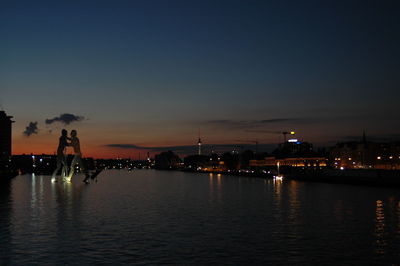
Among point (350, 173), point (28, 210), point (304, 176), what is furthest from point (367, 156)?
point (28, 210)

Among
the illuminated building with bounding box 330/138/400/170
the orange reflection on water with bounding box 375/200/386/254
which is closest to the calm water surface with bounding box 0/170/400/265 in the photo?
the orange reflection on water with bounding box 375/200/386/254

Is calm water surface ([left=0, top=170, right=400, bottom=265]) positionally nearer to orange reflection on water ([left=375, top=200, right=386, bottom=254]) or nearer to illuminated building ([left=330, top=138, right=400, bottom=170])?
orange reflection on water ([left=375, top=200, right=386, bottom=254])

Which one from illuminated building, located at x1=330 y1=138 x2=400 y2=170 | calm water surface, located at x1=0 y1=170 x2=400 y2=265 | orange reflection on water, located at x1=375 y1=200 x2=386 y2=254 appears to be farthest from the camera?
illuminated building, located at x1=330 y1=138 x2=400 y2=170

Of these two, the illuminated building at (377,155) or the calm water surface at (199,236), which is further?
the illuminated building at (377,155)

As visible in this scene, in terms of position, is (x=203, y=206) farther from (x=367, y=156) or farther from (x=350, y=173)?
(x=367, y=156)

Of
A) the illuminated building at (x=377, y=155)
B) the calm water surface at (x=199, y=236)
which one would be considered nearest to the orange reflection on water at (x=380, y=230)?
the calm water surface at (x=199, y=236)

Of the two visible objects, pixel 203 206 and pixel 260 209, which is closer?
pixel 260 209

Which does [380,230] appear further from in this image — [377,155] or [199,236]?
[377,155]

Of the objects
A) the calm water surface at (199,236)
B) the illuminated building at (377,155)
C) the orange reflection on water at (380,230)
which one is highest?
the illuminated building at (377,155)

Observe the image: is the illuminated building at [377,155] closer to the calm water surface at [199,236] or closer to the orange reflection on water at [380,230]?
the orange reflection on water at [380,230]

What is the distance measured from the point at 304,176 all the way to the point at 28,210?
3681 inches

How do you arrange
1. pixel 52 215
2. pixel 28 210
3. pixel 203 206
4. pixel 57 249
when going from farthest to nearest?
pixel 203 206, pixel 28 210, pixel 52 215, pixel 57 249

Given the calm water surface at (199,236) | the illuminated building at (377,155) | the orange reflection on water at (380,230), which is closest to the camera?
the calm water surface at (199,236)

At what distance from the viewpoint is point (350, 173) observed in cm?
10669
